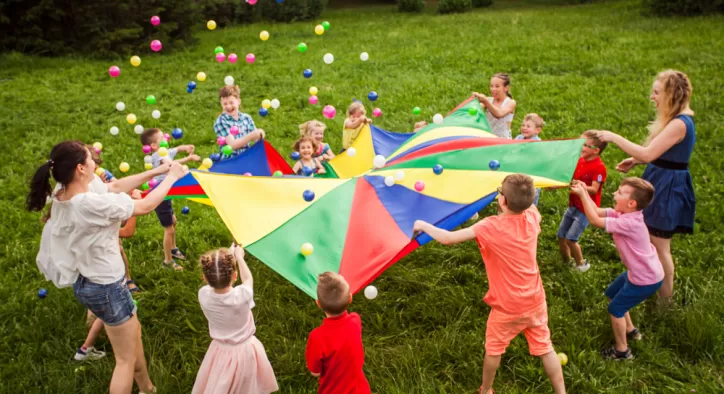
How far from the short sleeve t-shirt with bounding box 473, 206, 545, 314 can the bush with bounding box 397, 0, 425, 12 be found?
2070 centimetres

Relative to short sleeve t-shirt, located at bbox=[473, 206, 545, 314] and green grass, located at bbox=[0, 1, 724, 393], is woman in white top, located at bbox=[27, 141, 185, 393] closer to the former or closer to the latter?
green grass, located at bbox=[0, 1, 724, 393]

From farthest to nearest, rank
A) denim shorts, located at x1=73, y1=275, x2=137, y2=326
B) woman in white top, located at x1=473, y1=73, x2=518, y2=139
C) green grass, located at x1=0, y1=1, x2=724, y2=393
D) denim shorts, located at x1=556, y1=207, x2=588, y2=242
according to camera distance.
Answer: woman in white top, located at x1=473, y1=73, x2=518, y2=139 < denim shorts, located at x1=556, y1=207, x2=588, y2=242 < green grass, located at x1=0, y1=1, x2=724, y2=393 < denim shorts, located at x1=73, y1=275, x2=137, y2=326

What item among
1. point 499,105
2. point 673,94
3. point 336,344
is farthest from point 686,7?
point 336,344

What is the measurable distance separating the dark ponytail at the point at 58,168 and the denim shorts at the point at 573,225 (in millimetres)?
3564

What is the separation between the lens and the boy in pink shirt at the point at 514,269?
3260 mm

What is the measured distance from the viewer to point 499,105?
225 inches

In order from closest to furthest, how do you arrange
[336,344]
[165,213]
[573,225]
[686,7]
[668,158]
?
[336,344], [668,158], [573,225], [165,213], [686,7]

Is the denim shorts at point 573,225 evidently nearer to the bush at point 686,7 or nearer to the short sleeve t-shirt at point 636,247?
the short sleeve t-shirt at point 636,247

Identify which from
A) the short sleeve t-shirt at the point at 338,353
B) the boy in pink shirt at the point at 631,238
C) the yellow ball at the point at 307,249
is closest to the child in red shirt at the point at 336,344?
the short sleeve t-shirt at the point at 338,353

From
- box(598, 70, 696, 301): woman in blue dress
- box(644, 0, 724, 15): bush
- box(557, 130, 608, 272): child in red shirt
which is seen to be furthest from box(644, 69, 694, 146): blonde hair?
box(644, 0, 724, 15): bush

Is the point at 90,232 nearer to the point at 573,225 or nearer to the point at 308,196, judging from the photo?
the point at 308,196

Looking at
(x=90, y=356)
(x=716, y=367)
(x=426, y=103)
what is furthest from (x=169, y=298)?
(x=426, y=103)

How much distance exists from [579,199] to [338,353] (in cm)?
253

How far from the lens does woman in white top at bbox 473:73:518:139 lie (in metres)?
5.60
